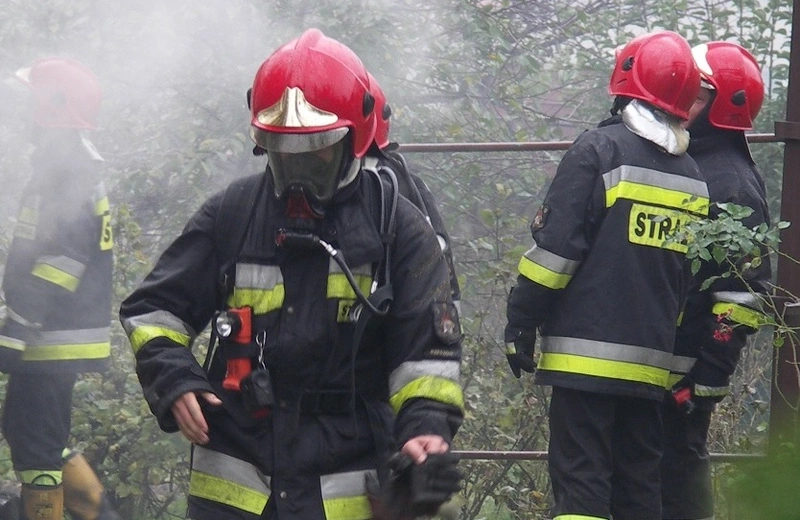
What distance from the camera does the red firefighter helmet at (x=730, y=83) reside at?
13.4ft

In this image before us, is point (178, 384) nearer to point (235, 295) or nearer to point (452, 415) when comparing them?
point (235, 295)

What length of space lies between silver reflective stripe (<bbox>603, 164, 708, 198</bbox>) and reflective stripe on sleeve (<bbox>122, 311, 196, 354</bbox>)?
66.9 inches

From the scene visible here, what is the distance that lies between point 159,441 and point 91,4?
2.41 meters

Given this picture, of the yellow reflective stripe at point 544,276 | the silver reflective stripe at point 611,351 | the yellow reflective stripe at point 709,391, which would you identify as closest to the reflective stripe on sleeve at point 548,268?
the yellow reflective stripe at point 544,276

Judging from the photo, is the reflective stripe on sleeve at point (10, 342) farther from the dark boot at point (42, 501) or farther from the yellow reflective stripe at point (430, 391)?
the yellow reflective stripe at point (430, 391)

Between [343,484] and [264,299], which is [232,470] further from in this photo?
[264,299]

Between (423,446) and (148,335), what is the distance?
606mm

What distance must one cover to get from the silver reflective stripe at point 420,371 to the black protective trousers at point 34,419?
8.14 feet

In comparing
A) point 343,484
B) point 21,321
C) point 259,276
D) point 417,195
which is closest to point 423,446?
point 343,484

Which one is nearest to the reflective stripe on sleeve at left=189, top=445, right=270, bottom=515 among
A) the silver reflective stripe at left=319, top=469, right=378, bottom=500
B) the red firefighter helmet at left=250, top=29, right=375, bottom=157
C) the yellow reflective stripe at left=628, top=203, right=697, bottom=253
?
the silver reflective stripe at left=319, top=469, right=378, bottom=500

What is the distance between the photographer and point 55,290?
14.1 ft

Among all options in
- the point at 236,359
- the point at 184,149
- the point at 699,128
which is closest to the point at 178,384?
the point at 236,359

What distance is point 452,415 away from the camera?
2.29 metres

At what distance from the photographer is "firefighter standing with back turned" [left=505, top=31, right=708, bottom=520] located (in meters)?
3.63
